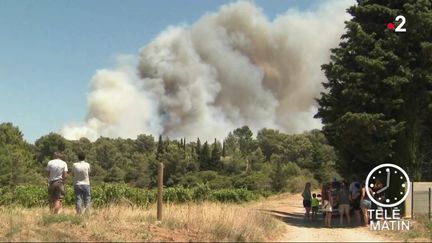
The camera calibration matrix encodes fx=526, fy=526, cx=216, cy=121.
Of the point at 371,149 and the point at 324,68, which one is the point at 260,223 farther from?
the point at 324,68

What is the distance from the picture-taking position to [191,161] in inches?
3917

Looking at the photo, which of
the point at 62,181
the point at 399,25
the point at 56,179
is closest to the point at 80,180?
the point at 62,181

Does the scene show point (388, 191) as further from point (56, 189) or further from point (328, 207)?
point (56, 189)

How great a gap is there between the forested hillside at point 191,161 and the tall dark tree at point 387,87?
17249 millimetres

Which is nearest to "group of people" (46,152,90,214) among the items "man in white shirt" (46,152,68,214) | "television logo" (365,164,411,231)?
"man in white shirt" (46,152,68,214)

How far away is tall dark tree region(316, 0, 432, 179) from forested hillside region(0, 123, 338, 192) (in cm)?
1725

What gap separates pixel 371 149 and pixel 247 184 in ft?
181

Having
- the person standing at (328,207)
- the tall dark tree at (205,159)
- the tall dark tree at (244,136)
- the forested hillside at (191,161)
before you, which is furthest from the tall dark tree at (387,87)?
the tall dark tree at (244,136)

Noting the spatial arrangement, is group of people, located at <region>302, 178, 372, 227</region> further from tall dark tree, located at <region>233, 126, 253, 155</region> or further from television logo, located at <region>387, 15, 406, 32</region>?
tall dark tree, located at <region>233, 126, 253, 155</region>

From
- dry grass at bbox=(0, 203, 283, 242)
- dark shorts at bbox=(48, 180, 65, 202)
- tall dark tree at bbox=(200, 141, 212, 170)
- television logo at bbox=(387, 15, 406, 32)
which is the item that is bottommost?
dry grass at bbox=(0, 203, 283, 242)

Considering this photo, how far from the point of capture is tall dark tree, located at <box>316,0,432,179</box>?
19000mm

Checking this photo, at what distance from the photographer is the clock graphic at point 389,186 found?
19.2m

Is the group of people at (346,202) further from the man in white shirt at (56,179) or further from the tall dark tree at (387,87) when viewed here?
the man in white shirt at (56,179)

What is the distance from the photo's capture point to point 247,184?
73.8 m
